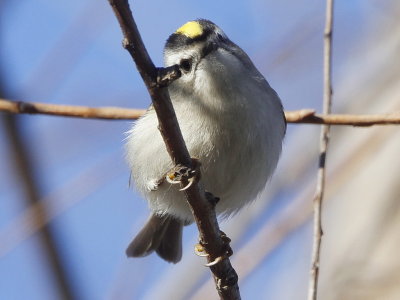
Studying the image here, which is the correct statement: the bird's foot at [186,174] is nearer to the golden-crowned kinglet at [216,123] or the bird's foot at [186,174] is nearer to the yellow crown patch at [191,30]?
the golden-crowned kinglet at [216,123]

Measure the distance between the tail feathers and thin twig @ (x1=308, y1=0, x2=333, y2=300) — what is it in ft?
3.95

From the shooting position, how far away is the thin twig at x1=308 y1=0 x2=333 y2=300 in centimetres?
212

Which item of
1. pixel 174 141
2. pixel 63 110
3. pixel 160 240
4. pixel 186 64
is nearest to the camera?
pixel 174 141

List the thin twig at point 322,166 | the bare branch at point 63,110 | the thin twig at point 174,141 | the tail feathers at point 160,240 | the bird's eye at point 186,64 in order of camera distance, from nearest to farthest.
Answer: the thin twig at point 174,141
the bare branch at point 63,110
the thin twig at point 322,166
the bird's eye at point 186,64
the tail feathers at point 160,240

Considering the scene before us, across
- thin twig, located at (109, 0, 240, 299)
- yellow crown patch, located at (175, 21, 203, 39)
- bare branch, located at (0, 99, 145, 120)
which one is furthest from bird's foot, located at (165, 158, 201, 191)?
yellow crown patch, located at (175, 21, 203, 39)

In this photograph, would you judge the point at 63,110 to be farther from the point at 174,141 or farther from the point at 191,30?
the point at 191,30

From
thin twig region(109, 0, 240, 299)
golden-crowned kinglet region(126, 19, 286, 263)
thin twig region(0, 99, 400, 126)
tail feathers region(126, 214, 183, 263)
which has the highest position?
tail feathers region(126, 214, 183, 263)

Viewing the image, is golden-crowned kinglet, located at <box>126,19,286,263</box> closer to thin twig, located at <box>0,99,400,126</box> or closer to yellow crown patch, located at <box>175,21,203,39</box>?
yellow crown patch, located at <box>175,21,203,39</box>

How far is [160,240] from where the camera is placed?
11.3ft

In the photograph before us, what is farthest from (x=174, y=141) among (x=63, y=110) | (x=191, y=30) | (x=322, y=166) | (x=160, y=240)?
(x=160, y=240)

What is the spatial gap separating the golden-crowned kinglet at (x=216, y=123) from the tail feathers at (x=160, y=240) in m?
0.60

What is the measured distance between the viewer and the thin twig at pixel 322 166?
2.12m

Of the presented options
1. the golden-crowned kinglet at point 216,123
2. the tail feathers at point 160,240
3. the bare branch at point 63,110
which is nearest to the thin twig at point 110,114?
the bare branch at point 63,110

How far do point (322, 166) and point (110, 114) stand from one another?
661 millimetres
